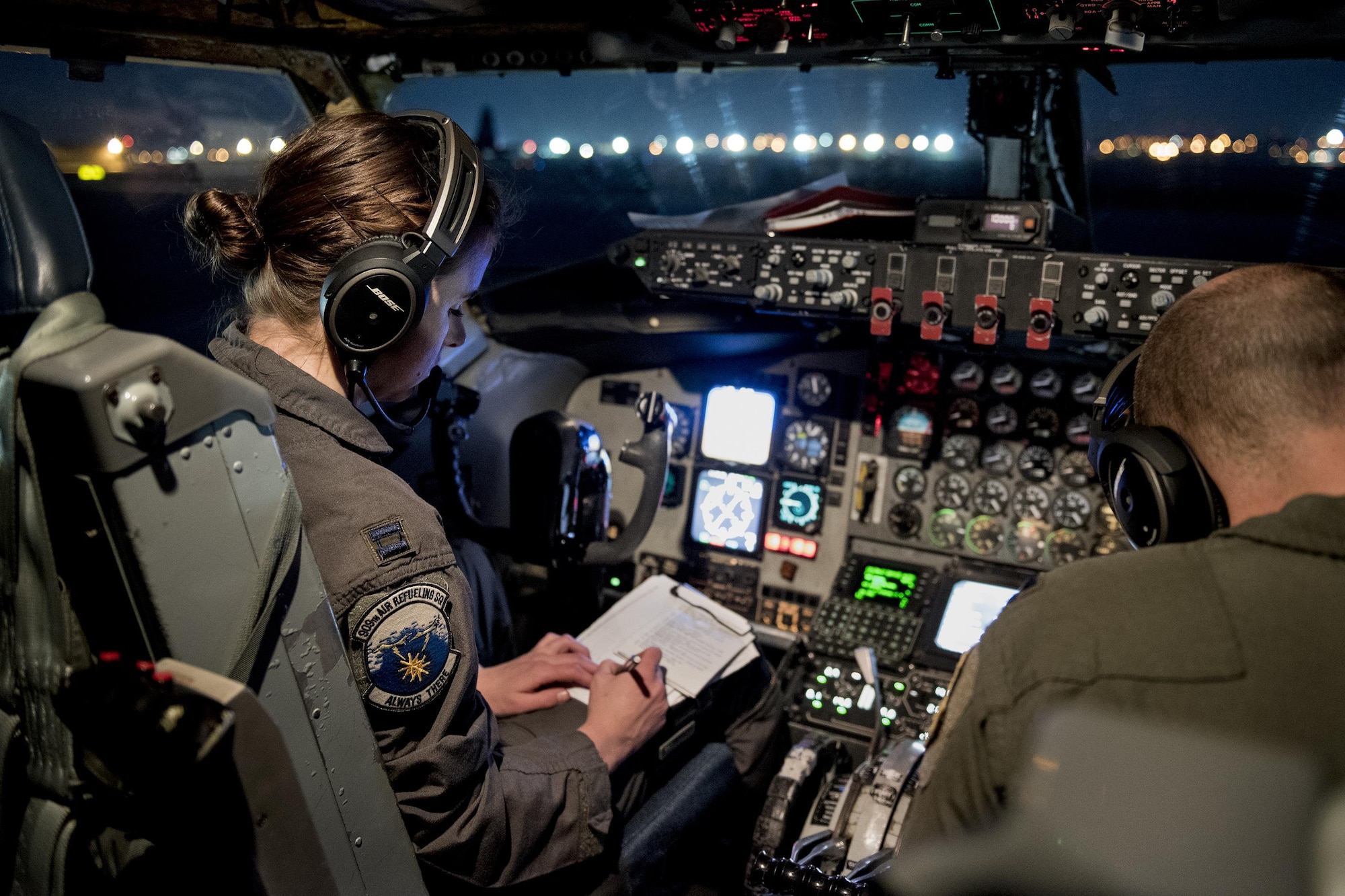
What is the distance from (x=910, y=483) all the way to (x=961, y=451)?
0.57ft

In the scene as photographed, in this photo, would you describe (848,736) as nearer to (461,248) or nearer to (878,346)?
(878,346)

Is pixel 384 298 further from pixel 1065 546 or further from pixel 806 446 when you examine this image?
pixel 1065 546

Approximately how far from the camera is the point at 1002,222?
202cm

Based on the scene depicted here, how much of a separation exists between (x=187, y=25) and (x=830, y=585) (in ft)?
7.67

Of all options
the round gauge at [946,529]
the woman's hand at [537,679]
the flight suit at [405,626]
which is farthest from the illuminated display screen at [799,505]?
the flight suit at [405,626]

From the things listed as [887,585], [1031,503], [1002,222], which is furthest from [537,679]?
[1031,503]

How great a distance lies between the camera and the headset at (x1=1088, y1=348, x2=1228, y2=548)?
0.99m

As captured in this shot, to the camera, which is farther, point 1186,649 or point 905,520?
point 905,520

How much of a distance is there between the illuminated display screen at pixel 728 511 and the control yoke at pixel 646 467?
325 millimetres

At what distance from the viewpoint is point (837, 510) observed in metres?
2.72

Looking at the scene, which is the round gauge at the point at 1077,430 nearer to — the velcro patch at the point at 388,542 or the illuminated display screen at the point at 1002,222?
the illuminated display screen at the point at 1002,222

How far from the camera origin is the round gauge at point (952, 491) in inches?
102

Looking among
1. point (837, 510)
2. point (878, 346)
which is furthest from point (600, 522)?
point (878, 346)

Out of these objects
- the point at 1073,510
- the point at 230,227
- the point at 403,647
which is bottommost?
the point at 1073,510
